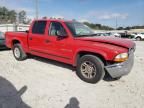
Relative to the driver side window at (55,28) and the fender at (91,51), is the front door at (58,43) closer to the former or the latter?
the driver side window at (55,28)

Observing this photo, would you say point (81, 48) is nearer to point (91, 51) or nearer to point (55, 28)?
point (91, 51)

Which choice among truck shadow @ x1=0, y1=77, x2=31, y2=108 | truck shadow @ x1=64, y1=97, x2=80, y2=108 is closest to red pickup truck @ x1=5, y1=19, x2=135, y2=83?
truck shadow @ x1=64, y1=97, x2=80, y2=108

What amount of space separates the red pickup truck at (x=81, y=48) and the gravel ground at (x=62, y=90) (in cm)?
43

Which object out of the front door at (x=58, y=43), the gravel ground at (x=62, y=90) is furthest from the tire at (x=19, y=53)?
the front door at (x=58, y=43)

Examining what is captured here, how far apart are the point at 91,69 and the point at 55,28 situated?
6.84 ft

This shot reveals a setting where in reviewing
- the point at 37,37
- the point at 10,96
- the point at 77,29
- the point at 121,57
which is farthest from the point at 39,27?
the point at 121,57

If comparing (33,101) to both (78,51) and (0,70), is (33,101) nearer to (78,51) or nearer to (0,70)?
(78,51)

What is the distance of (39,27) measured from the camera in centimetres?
748

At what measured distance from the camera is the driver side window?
647 centimetres

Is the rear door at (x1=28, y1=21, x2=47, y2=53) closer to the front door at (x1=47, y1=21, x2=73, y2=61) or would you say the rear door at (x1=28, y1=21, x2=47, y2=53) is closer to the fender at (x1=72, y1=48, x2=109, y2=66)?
the front door at (x1=47, y1=21, x2=73, y2=61)

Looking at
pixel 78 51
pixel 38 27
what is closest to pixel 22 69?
pixel 38 27

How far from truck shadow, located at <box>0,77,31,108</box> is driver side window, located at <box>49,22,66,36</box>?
2236 mm

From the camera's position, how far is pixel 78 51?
5.91m

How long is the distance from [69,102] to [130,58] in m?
2.37
